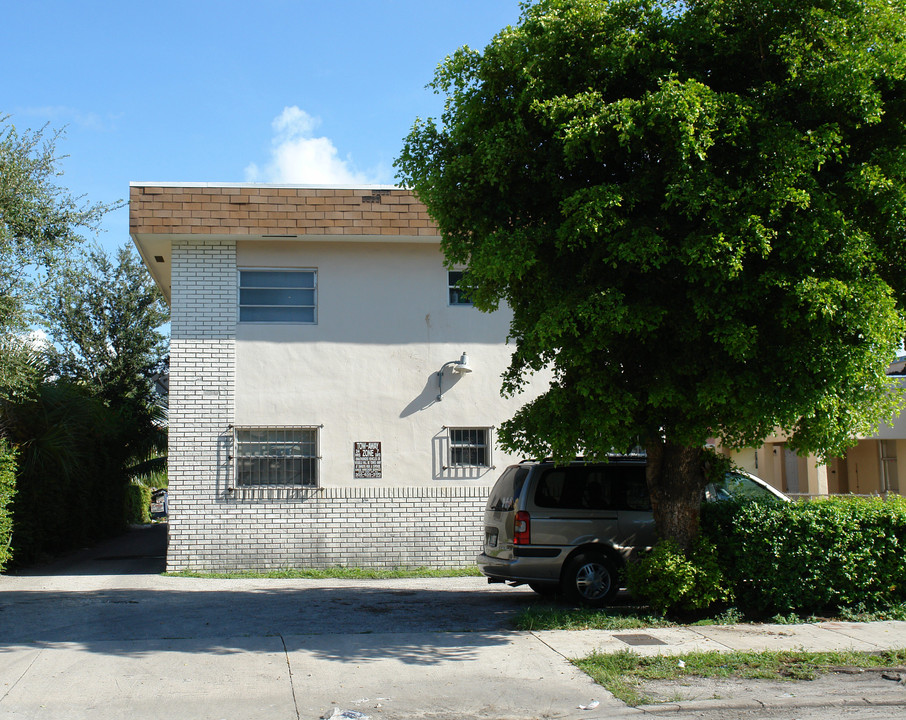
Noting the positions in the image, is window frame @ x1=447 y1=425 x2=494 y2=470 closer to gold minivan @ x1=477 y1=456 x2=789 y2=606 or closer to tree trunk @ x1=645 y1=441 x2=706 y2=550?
gold minivan @ x1=477 y1=456 x2=789 y2=606

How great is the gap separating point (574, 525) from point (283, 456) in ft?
19.9

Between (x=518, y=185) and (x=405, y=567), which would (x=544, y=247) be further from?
(x=405, y=567)

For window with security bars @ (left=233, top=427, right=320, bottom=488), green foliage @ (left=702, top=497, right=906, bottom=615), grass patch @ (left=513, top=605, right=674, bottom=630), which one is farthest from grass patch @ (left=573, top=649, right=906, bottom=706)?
window with security bars @ (left=233, top=427, right=320, bottom=488)

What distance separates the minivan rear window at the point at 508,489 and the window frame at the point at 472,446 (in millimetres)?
3439

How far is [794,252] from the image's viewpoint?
8.08 m

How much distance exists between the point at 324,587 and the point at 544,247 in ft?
21.9

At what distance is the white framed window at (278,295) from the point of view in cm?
1519

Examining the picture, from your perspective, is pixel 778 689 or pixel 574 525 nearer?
pixel 778 689

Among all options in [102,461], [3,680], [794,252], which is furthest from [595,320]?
[102,461]

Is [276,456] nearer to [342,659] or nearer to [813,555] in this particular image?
[342,659]

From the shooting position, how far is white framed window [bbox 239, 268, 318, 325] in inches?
598

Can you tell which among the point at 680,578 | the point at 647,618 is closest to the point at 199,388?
the point at 647,618

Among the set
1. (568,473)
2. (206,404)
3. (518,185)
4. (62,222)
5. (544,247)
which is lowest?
(568,473)

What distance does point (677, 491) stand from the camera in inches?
391
